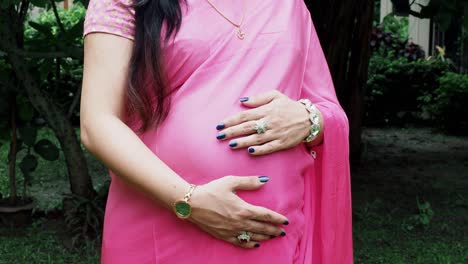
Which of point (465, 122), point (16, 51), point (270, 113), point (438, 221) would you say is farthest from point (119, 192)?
point (465, 122)

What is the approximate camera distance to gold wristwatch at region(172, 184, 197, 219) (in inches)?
61.6

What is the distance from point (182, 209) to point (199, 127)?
20cm

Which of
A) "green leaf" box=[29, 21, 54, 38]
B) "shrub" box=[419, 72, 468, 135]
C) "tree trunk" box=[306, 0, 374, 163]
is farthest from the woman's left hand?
"shrub" box=[419, 72, 468, 135]

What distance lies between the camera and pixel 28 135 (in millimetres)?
5129

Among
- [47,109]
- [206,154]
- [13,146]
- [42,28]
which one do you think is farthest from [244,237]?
[13,146]

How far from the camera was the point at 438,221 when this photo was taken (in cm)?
568

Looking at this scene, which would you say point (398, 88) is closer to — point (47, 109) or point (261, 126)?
point (47, 109)

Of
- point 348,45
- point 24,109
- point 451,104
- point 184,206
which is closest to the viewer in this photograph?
point 184,206

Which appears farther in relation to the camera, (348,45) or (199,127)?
(348,45)

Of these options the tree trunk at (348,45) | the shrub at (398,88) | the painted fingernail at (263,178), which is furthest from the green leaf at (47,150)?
the shrub at (398,88)

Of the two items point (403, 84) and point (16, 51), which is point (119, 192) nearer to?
point (16, 51)

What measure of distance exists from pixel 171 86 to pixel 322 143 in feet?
1.42

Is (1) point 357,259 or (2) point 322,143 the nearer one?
(2) point 322,143

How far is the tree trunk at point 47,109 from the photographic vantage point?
185 inches
